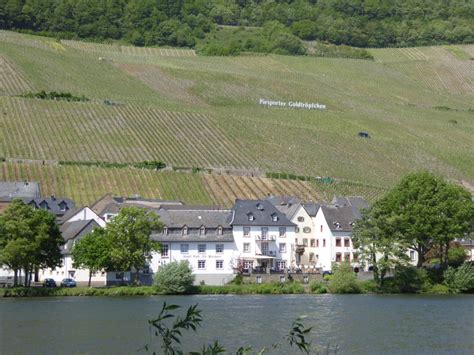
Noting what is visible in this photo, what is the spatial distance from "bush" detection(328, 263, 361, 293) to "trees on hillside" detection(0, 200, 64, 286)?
20.1m

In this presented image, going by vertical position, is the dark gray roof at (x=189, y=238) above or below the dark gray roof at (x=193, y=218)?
below

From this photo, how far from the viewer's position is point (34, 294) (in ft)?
257

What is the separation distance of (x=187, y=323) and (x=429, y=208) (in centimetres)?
6132

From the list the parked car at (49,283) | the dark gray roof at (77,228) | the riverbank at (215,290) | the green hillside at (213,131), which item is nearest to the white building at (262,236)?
the riverbank at (215,290)

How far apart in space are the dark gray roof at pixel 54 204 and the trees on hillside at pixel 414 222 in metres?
33.7

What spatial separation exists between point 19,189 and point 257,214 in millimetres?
30157

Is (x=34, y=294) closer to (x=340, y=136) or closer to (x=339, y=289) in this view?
(x=339, y=289)

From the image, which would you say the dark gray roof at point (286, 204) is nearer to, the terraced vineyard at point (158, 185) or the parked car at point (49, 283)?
the terraced vineyard at point (158, 185)

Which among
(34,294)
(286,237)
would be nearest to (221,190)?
(286,237)

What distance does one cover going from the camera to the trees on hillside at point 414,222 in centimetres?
8350

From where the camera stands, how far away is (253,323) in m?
55.5

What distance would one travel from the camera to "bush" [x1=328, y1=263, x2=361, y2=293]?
8006cm

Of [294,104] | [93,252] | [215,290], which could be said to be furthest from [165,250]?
[294,104]

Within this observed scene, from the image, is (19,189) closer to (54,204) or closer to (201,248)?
(54,204)
